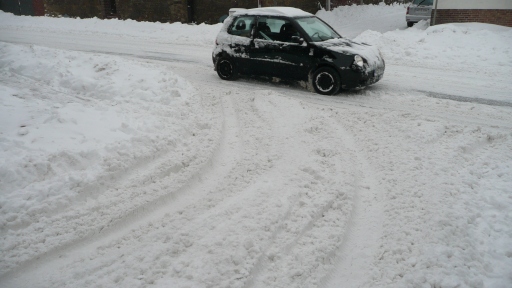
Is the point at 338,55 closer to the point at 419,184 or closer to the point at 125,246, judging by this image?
the point at 419,184

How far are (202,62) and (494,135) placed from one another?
8507 millimetres

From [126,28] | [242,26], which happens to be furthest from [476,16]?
[126,28]

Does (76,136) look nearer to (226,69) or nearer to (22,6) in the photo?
(226,69)

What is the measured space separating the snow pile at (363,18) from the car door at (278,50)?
12.4 m

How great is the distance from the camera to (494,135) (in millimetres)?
5742

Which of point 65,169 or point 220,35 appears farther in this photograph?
point 220,35

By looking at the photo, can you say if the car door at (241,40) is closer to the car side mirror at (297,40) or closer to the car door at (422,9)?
the car side mirror at (297,40)

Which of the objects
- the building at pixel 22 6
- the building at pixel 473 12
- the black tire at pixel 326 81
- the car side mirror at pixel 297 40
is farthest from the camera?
the building at pixel 22 6

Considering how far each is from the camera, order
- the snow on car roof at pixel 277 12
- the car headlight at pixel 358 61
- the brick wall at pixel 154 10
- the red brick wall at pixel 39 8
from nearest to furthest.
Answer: the car headlight at pixel 358 61 → the snow on car roof at pixel 277 12 → the brick wall at pixel 154 10 → the red brick wall at pixel 39 8

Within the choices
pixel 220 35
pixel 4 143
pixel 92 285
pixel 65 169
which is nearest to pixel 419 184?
pixel 92 285

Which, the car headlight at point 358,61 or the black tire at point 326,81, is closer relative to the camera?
the car headlight at point 358,61

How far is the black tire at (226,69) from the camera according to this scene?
9383 mm

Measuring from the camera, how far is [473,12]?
1652 cm

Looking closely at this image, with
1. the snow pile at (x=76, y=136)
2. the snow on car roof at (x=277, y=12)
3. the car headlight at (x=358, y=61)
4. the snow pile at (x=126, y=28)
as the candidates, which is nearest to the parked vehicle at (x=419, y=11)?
the snow pile at (x=126, y=28)
